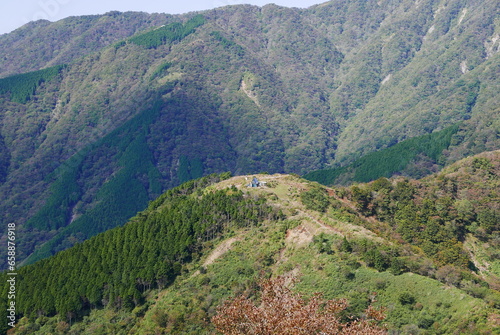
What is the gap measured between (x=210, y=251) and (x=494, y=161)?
3474 inches

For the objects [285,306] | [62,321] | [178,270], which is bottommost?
[62,321]

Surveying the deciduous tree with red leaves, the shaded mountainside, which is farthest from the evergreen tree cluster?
the deciduous tree with red leaves

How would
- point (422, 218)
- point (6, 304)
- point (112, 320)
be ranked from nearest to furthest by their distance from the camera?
point (112, 320)
point (6, 304)
point (422, 218)

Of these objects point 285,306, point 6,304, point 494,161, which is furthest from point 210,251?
point 494,161

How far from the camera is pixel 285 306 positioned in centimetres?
3597

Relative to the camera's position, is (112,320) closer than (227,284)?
No

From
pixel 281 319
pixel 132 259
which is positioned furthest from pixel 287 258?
pixel 281 319

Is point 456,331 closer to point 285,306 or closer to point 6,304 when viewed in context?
point 285,306

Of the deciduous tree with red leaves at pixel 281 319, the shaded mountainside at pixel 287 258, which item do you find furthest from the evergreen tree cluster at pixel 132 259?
the deciduous tree with red leaves at pixel 281 319

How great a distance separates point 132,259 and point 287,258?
119 ft

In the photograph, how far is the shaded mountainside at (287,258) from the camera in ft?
241

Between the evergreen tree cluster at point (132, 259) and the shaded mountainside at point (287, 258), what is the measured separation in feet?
0.95

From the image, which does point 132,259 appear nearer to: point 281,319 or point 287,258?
point 287,258

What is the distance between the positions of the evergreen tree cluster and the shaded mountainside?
0.29 m
